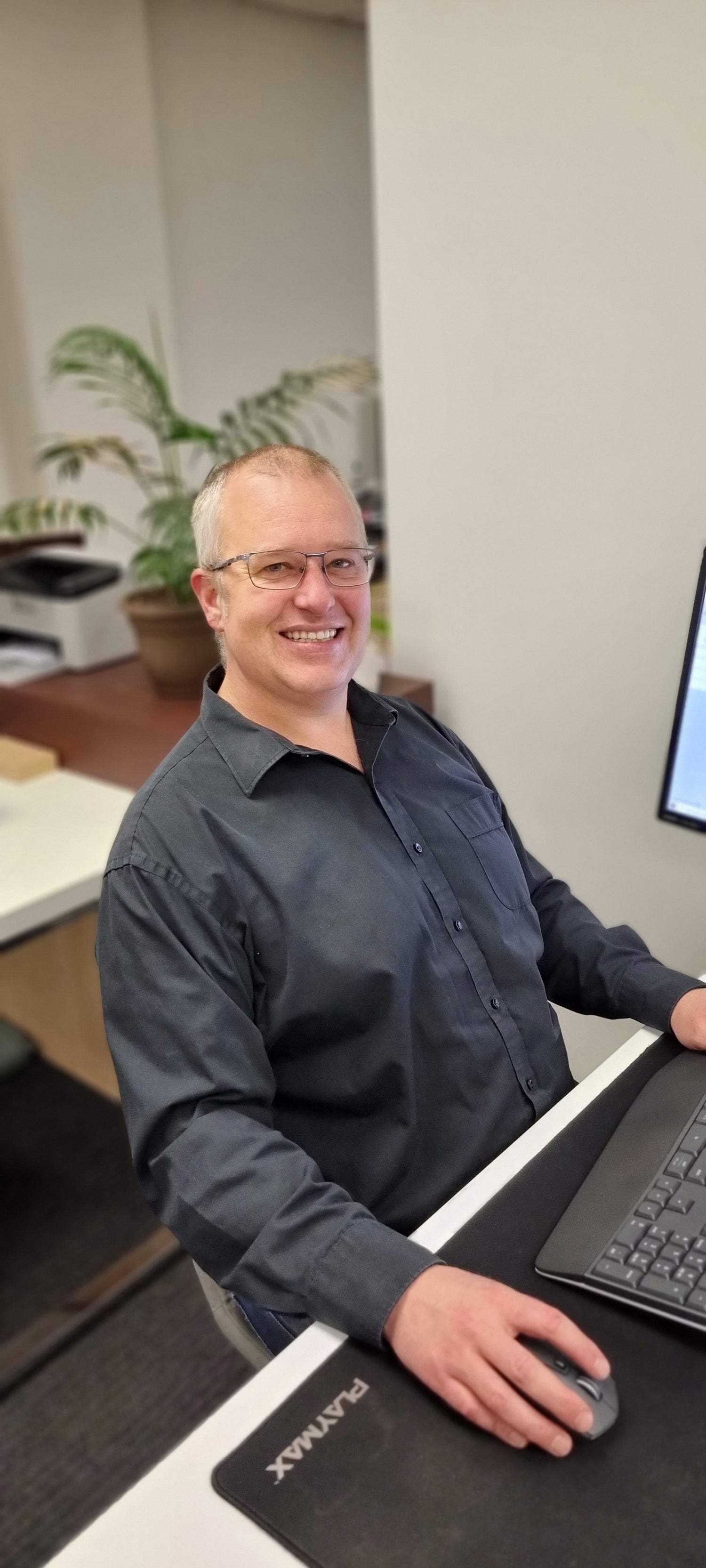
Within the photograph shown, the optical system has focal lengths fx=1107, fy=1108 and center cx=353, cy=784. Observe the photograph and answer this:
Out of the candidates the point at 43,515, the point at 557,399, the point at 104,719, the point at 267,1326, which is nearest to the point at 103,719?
the point at 104,719

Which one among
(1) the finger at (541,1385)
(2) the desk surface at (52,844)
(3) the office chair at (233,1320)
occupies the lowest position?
(3) the office chair at (233,1320)

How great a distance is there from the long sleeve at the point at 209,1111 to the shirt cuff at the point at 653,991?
0.39 m

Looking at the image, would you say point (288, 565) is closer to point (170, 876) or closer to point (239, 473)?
point (239, 473)

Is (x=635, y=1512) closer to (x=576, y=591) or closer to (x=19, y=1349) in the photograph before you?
(x=576, y=591)

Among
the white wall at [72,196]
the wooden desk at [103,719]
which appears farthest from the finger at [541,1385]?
the white wall at [72,196]

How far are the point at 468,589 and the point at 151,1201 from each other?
1147mm

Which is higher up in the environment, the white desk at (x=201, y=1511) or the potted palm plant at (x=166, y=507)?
the potted palm plant at (x=166, y=507)

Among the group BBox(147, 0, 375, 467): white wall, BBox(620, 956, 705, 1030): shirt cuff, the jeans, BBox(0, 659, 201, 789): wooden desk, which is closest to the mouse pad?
the jeans

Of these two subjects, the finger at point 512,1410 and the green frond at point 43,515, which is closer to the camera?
the finger at point 512,1410

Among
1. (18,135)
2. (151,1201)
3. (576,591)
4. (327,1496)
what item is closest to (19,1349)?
(151,1201)

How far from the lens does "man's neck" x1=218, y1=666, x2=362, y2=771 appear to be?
1114 mm

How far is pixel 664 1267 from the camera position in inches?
29.6

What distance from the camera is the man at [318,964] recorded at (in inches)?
34.3

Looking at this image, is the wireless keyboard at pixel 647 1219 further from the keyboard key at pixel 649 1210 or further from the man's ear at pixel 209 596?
the man's ear at pixel 209 596
